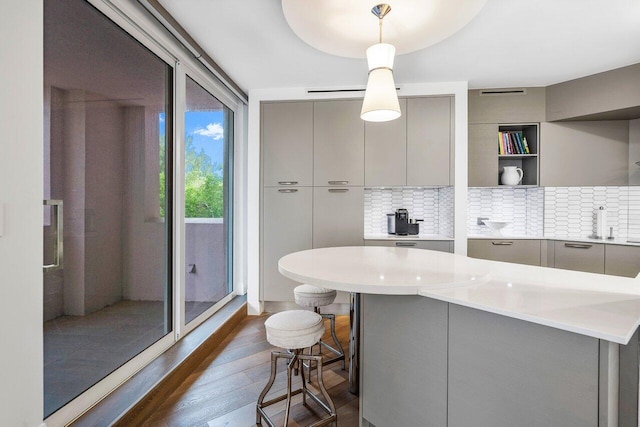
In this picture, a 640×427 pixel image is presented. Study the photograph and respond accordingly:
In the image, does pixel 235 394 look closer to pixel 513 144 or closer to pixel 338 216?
pixel 338 216

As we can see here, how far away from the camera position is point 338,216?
3355mm

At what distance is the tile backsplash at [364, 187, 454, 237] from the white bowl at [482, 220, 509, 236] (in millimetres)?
463

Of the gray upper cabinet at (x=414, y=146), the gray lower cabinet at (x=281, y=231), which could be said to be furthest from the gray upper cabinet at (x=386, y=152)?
the gray lower cabinet at (x=281, y=231)

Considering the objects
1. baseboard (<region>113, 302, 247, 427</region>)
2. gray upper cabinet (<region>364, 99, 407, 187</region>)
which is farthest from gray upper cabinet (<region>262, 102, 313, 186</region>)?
baseboard (<region>113, 302, 247, 427</region>)

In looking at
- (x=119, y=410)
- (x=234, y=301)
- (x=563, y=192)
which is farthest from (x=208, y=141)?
(x=563, y=192)

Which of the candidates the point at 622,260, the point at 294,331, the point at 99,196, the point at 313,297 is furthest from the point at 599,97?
the point at 99,196

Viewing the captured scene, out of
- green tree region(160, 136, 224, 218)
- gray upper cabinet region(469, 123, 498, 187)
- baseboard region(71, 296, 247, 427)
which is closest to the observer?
baseboard region(71, 296, 247, 427)

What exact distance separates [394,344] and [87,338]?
156 centimetres

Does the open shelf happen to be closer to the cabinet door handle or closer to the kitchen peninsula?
the cabinet door handle

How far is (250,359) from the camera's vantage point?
94.3 inches

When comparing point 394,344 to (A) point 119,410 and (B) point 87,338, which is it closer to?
(A) point 119,410

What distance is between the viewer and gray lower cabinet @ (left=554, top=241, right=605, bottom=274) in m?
3.02

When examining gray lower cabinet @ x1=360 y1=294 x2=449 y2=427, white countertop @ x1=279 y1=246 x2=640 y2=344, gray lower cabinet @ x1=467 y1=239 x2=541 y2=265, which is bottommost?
gray lower cabinet @ x1=360 y1=294 x2=449 y2=427

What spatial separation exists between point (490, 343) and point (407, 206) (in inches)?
104
